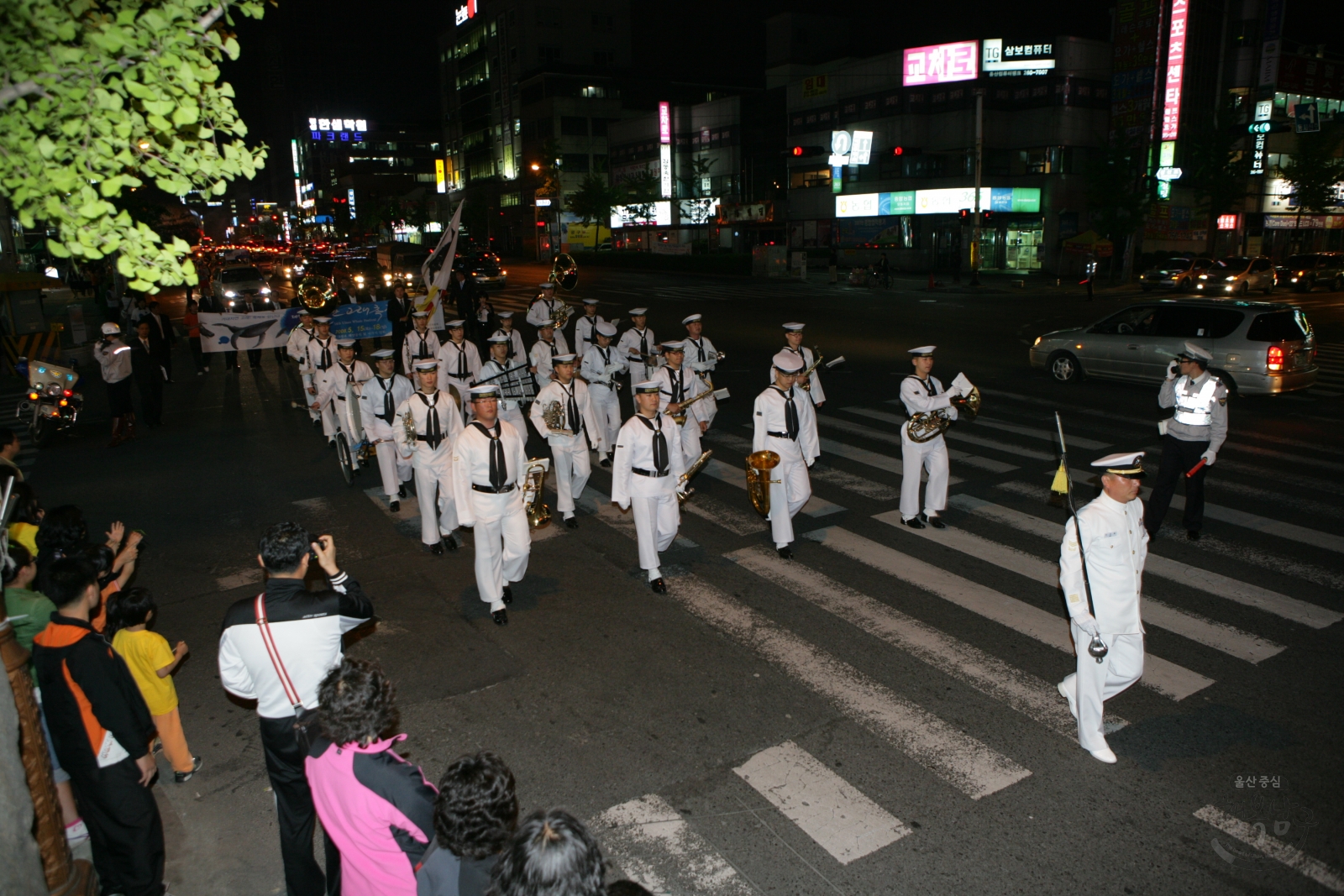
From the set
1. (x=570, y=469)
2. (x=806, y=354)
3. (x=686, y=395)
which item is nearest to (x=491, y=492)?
(x=570, y=469)

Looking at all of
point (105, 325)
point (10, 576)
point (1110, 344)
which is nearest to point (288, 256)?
point (105, 325)

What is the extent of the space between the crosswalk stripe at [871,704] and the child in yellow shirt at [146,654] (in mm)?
4011

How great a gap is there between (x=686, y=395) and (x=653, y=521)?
3.54m

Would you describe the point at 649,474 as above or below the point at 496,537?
above

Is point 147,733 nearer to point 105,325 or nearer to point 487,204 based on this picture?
point 105,325

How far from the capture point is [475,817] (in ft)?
9.43

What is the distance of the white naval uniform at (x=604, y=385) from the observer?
12.4 m

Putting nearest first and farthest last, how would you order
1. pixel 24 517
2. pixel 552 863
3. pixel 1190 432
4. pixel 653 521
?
1. pixel 552 863
2. pixel 24 517
3. pixel 653 521
4. pixel 1190 432

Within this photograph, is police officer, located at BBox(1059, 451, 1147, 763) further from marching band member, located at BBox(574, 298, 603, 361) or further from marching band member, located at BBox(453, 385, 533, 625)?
marching band member, located at BBox(574, 298, 603, 361)

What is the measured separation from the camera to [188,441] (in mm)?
14562

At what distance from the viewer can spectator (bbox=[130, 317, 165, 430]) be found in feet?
49.9

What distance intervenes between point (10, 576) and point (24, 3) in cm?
334

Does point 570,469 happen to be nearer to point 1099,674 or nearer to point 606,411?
point 606,411

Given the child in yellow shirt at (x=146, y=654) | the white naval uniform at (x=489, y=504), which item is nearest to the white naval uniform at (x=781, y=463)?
the white naval uniform at (x=489, y=504)
